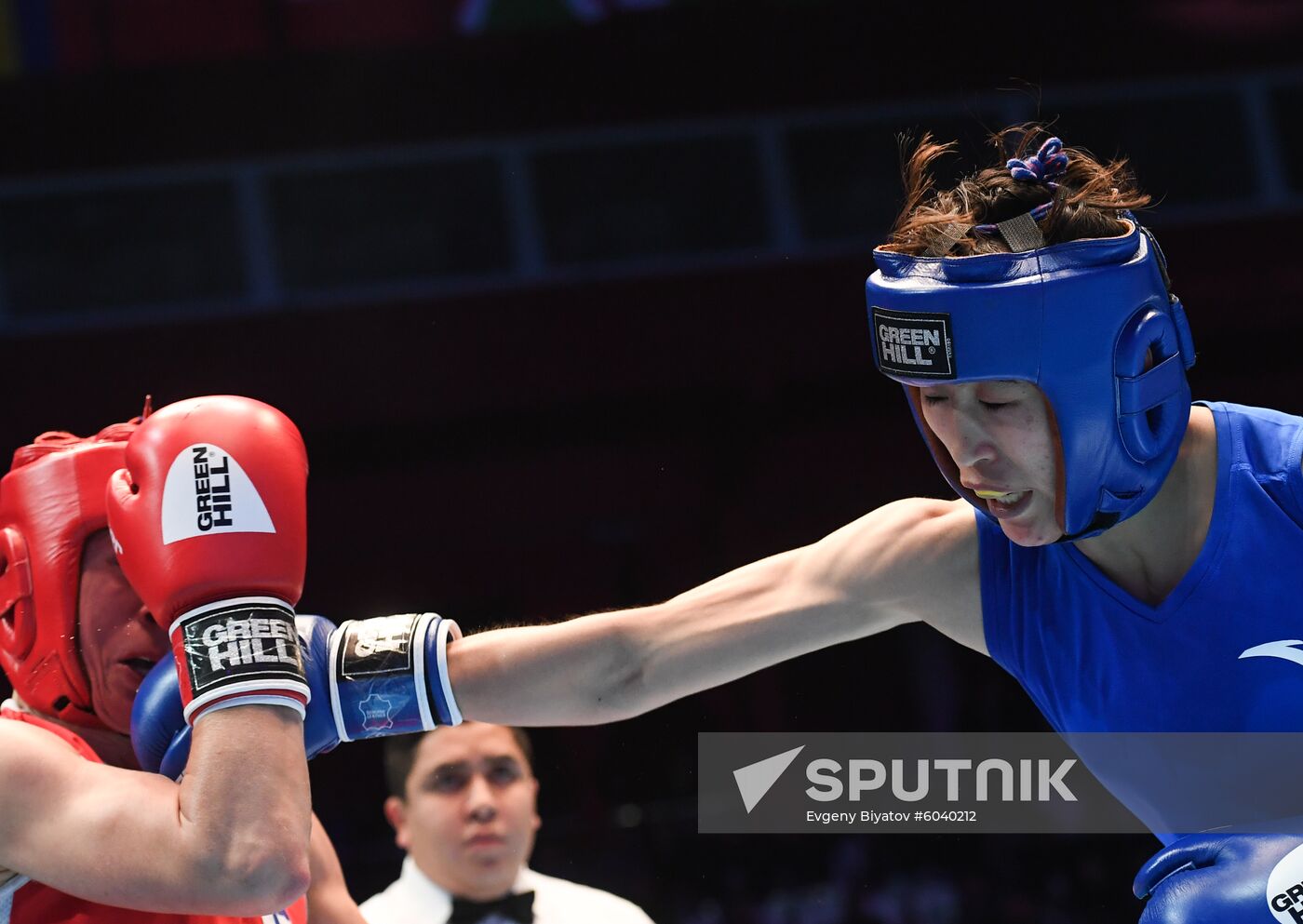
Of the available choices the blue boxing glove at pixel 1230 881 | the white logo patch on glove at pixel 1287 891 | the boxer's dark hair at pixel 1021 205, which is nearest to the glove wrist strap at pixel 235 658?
the boxer's dark hair at pixel 1021 205

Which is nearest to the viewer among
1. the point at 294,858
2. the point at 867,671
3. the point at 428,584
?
the point at 294,858

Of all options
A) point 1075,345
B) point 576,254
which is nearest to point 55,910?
point 1075,345

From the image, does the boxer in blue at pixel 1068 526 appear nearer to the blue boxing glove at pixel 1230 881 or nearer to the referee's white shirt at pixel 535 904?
the blue boxing glove at pixel 1230 881

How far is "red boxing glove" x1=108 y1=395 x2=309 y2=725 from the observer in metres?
2.17

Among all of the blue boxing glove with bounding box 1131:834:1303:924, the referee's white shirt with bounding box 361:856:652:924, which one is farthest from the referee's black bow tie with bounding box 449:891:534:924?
the blue boxing glove with bounding box 1131:834:1303:924

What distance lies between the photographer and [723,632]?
2.52m

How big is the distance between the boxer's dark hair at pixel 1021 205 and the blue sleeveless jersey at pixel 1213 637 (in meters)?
0.38

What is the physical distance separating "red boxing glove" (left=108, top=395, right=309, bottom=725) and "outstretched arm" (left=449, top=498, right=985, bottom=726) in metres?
0.41

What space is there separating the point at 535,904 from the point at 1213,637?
2342 millimetres

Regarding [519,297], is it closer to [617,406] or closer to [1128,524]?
[617,406]

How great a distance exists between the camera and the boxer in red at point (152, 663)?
2066mm

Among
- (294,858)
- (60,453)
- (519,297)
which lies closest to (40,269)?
(519,297)

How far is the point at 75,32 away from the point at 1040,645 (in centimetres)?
817

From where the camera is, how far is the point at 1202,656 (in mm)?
2279
